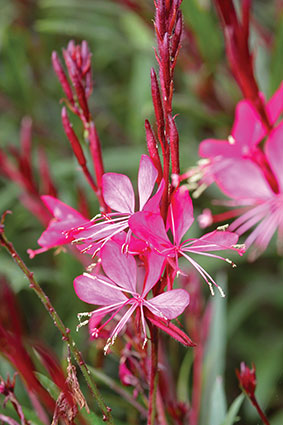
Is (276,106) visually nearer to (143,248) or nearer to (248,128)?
(248,128)

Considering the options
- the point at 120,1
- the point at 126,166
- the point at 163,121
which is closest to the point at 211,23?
the point at 120,1

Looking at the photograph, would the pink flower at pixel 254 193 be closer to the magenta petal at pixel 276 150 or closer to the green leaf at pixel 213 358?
the magenta petal at pixel 276 150

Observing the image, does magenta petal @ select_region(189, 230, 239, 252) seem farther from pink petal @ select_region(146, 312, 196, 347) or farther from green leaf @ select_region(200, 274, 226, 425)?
green leaf @ select_region(200, 274, 226, 425)

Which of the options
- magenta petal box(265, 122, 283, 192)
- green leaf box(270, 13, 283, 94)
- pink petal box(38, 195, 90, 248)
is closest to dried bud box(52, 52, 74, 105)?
pink petal box(38, 195, 90, 248)

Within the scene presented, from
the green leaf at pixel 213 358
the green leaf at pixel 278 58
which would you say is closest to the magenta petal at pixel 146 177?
the green leaf at pixel 213 358

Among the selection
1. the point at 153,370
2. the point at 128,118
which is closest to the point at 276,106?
the point at 153,370

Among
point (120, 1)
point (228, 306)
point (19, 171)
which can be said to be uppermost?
point (120, 1)

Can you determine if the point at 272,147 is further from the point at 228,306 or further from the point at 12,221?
the point at 12,221
